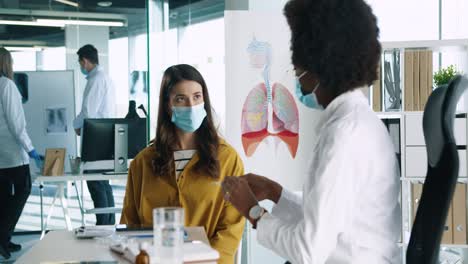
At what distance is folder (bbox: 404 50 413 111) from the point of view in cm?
412

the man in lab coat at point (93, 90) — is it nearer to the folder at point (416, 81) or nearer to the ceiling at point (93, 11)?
the ceiling at point (93, 11)

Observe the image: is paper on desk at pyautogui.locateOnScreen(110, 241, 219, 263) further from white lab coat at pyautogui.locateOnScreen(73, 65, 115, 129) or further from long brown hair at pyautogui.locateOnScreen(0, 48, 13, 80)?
white lab coat at pyautogui.locateOnScreen(73, 65, 115, 129)

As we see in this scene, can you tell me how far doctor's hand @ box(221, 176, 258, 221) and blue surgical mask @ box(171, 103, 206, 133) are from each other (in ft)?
3.15

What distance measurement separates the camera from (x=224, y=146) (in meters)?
2.93

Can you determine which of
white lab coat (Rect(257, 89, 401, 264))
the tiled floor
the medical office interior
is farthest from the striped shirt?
the tiled floor

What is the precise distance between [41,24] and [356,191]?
6.13 meters

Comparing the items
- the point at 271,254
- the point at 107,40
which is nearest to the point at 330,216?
the point at 271,254

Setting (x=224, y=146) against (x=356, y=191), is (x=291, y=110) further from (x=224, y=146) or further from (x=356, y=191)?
(x=356, y=191)

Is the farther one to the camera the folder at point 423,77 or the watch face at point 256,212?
the folder at point 423,77

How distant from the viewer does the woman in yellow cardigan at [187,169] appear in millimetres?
2723

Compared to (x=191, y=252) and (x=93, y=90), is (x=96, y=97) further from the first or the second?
(x=191, y=252)

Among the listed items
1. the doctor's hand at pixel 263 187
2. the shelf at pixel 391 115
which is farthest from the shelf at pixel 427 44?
the doctor's hand at pixel 263 187

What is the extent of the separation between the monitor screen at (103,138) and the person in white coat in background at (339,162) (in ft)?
11.6

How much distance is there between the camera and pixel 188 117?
2904 mm
